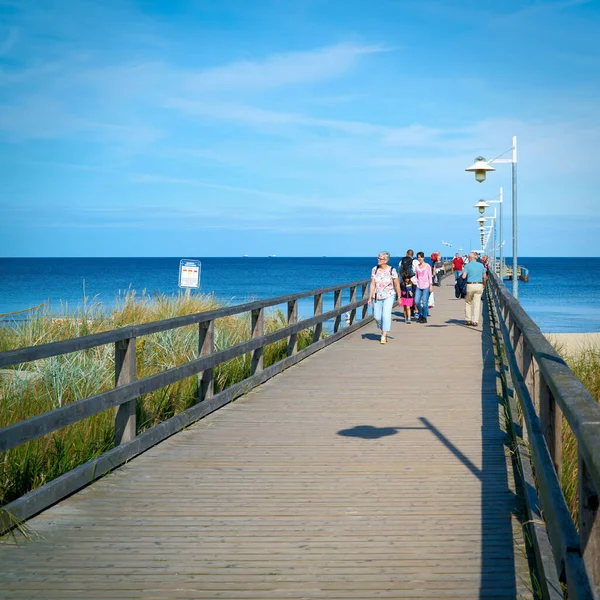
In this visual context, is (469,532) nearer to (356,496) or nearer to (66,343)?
(356,496)

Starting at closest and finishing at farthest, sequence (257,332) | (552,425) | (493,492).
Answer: (552,425) < (493,492) < (257,332)

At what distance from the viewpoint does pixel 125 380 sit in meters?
7.07

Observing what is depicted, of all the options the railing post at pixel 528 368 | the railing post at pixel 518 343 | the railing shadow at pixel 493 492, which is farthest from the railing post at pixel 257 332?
the railing post at pixel 528 368

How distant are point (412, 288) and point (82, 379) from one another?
16.2 m

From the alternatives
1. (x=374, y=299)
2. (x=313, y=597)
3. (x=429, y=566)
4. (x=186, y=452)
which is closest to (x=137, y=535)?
(x=313, y=597)

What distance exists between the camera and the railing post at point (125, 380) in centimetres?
705

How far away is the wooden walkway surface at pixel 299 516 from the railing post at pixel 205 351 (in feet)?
1.35

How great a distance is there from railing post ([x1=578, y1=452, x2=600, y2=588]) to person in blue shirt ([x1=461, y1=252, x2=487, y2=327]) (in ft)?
59.1

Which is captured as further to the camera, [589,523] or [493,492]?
[493,492]

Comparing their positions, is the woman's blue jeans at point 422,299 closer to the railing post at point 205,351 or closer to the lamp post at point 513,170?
the lamp post at point 513,170

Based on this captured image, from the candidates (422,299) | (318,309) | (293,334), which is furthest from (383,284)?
A: (422,299)

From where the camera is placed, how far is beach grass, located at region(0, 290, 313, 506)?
21.0 ft

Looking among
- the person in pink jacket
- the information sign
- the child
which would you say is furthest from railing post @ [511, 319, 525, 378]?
the child

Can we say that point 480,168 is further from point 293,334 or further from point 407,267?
point 293,334
